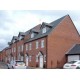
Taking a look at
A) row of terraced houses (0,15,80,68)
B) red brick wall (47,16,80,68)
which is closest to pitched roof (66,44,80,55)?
row of terraced houses (0,15,80,68)

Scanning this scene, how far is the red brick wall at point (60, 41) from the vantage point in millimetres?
30431

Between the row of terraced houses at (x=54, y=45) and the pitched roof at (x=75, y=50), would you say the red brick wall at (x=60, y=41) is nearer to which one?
the row of terraced houses at (x=54, y=45)

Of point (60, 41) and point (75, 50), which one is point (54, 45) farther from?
point (75, 50)

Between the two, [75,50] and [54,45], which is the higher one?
[54,45]

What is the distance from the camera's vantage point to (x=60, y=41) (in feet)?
105

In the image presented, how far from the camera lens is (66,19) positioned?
3381 centimetres

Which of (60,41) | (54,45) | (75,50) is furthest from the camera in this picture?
(60,41)

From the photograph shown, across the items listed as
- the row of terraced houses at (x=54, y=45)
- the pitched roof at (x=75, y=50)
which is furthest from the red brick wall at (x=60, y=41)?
the pitched roof at (x=75, y=50)

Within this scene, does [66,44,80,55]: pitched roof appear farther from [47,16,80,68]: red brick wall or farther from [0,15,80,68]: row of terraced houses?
[47,16,80,68]: red brick wall

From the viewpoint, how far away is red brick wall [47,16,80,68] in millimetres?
30431

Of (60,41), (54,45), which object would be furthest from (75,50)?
(54,45)

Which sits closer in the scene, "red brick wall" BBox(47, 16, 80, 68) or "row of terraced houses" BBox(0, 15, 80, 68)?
"red brick wall" BBox(47, 16, 80, 68)

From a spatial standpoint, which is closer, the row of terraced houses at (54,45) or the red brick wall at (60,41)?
the red brick wall at (60,41)
